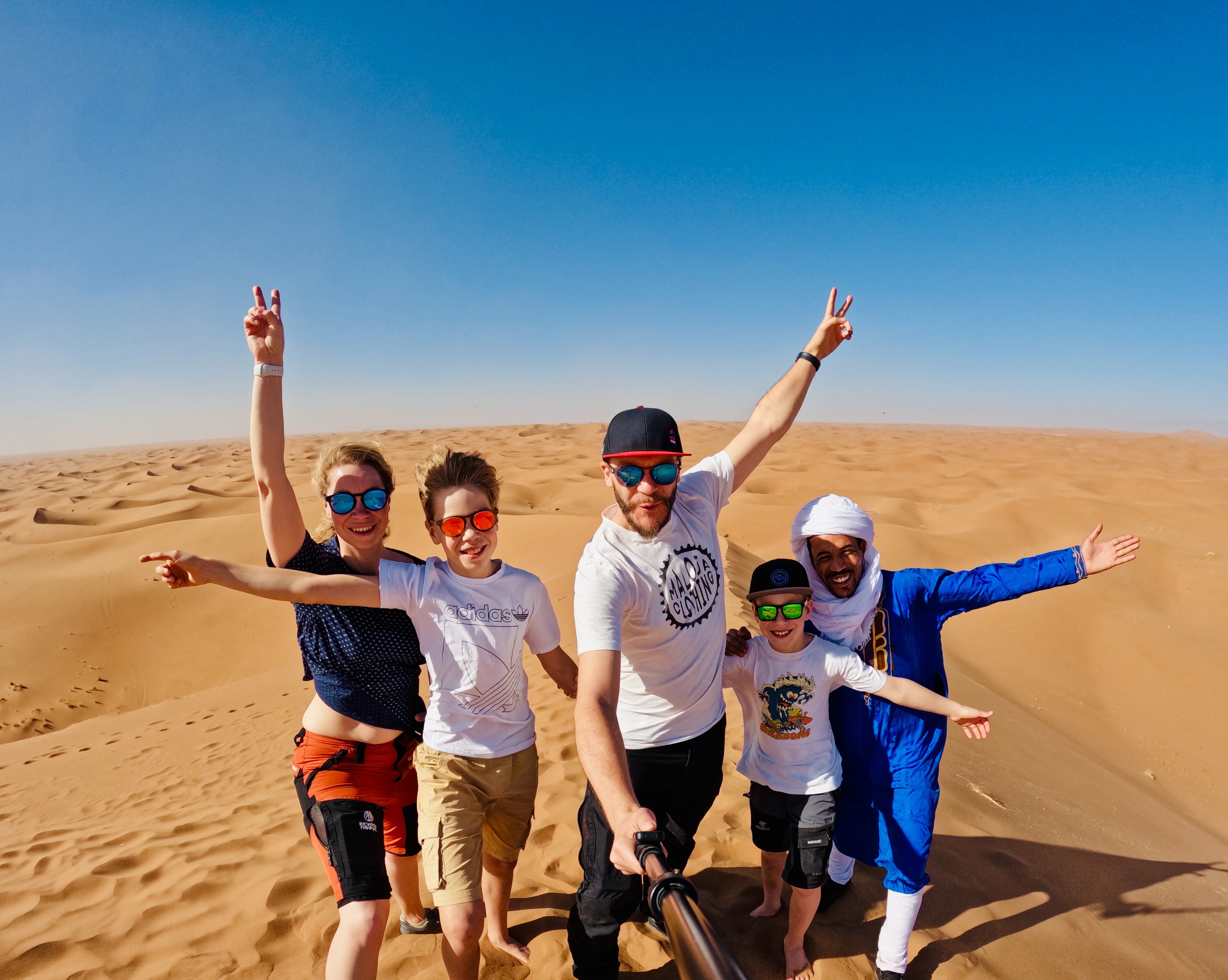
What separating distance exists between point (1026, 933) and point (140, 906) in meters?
4.59

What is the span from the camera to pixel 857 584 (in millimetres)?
2582

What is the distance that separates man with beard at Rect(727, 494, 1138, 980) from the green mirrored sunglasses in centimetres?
19

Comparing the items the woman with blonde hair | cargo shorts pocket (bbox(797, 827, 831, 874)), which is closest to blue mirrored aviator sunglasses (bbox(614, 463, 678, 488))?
the woman with blonde hair

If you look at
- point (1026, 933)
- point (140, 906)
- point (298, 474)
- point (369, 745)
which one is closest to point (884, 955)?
point (1026, 933)

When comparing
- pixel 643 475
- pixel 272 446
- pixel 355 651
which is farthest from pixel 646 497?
pixel 272 446

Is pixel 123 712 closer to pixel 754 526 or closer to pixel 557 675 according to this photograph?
pixel 557 675

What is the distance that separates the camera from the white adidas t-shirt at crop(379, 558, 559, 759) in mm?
2324

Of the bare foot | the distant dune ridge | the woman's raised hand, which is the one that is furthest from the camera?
the distant dune ridge

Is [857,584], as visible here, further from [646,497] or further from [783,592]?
[646,497]

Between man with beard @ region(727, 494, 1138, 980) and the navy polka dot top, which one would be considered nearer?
the navy polka dot top

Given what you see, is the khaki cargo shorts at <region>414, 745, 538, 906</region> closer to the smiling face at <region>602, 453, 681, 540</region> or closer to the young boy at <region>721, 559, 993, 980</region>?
the young boy at <region>721, 559, 993, 980</region>

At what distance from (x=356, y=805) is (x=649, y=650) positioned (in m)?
1.21

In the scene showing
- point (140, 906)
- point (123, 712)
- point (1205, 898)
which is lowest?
point (123, 712)

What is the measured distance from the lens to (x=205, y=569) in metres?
2.06
